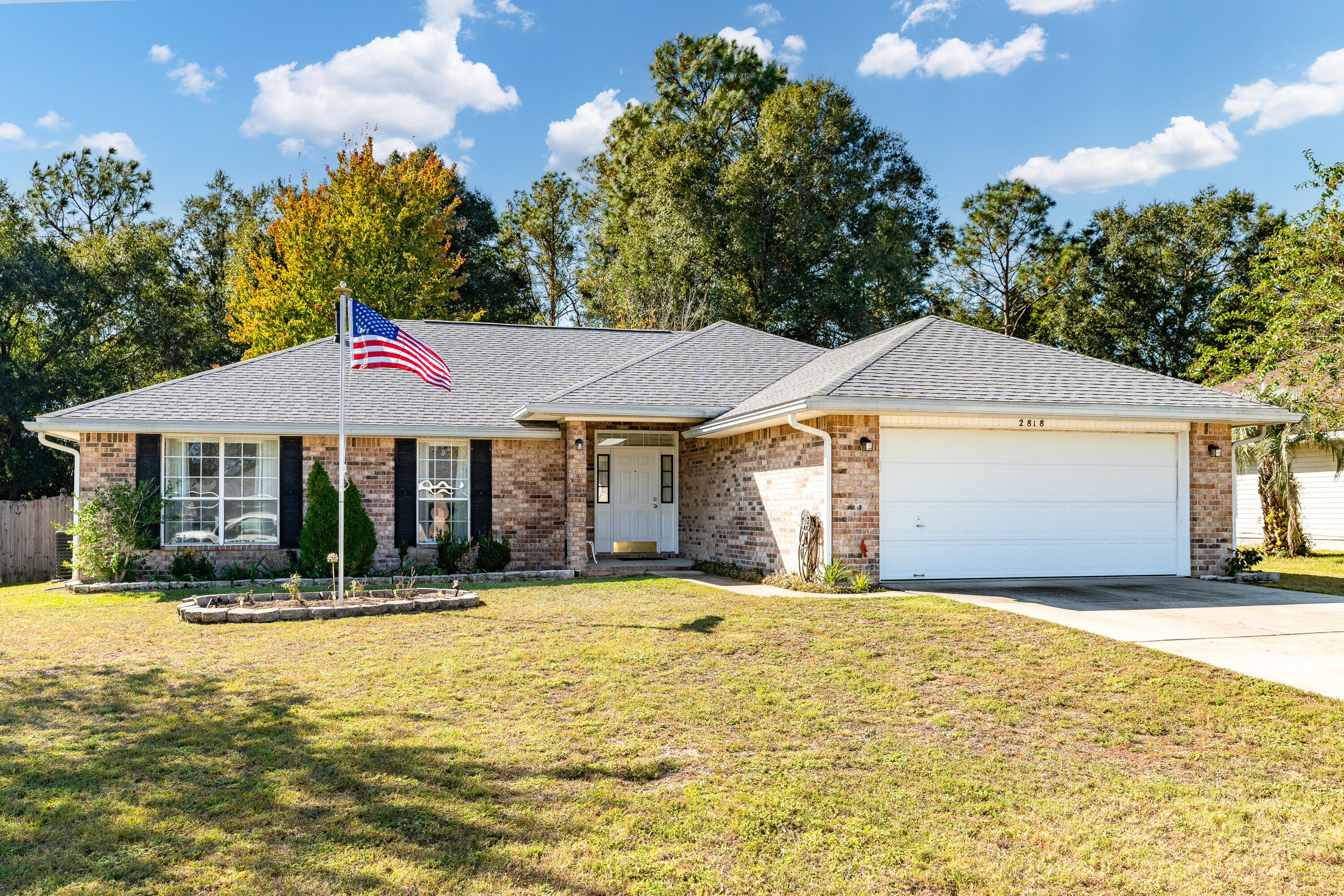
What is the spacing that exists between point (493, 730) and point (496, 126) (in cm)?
2455

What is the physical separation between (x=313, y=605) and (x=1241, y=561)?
12734 millimetres

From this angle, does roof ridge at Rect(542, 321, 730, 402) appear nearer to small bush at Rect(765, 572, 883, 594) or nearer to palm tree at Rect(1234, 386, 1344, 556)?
small bush at Rect(765, 572, 883, 594)

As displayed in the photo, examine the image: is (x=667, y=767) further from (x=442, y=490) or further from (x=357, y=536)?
(x=442, y=490)

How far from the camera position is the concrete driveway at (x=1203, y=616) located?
697cm

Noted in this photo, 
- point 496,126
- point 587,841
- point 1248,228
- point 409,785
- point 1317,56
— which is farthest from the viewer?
point 1248,228

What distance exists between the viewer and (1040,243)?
34.8 m

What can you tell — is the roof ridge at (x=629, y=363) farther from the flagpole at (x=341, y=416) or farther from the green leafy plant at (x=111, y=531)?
the green leafy plant at (x=111, y=531)

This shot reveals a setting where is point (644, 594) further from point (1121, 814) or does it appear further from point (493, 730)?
point (1121, 814)

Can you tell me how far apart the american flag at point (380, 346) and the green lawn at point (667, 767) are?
13.5 feet

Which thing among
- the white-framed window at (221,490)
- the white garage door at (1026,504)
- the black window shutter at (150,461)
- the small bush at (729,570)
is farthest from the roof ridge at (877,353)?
the black window shutter at (150,461)

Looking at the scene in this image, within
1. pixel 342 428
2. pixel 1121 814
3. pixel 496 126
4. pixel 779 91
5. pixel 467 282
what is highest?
pixel 779 91

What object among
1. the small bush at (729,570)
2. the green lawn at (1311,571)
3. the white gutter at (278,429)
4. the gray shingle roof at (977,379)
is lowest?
the green lawn at (1311,571)

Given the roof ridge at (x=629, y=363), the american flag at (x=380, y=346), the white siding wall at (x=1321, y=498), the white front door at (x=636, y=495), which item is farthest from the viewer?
the white siding wall at (x=1321, y=498)

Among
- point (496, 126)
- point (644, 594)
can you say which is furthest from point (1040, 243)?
point (644, 594)
